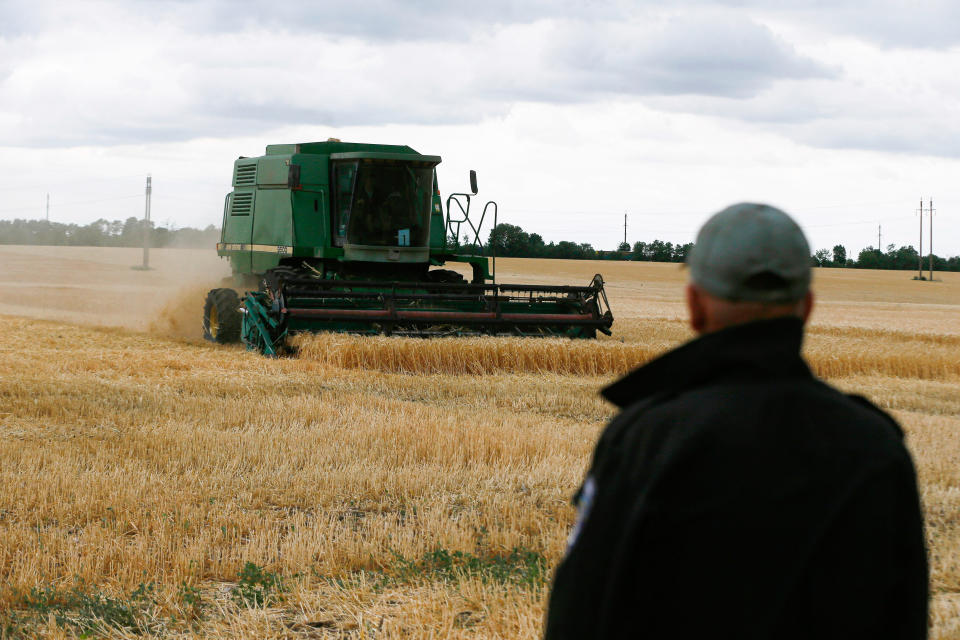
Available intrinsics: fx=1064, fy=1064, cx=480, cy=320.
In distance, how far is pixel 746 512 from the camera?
151 centimetres

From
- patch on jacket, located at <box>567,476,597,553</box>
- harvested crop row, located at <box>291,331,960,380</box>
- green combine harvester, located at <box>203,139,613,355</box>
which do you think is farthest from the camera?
green combine harvester, located at <box>203,139,613,355</box>

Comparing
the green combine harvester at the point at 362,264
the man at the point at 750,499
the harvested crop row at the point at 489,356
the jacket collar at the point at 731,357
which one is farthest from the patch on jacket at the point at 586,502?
the green combine harvester at the point at 362,264

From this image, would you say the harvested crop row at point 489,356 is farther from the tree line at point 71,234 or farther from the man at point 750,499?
the tree line at point 71,234

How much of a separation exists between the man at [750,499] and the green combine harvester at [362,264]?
38.0 ft

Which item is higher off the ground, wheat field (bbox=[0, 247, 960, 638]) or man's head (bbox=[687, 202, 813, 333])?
man's head (bbox=[687, 202, 813, 333])

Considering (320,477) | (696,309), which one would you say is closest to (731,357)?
(696,309)

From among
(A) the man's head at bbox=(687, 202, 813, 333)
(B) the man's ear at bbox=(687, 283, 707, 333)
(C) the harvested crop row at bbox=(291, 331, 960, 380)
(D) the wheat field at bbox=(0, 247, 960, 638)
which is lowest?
(D) the wheat field at bbox=(0, 247, 960, 638)

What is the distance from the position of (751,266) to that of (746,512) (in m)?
0.37

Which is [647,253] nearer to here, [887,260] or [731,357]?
[887,260]

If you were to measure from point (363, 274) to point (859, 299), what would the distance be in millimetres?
34699

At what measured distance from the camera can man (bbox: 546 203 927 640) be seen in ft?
4.95

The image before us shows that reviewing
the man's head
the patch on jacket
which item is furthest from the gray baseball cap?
the patch on jacket

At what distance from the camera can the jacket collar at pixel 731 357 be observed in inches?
61.6

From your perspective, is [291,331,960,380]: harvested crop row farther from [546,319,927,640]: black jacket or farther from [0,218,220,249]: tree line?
[0,218,220,249]: tree line
